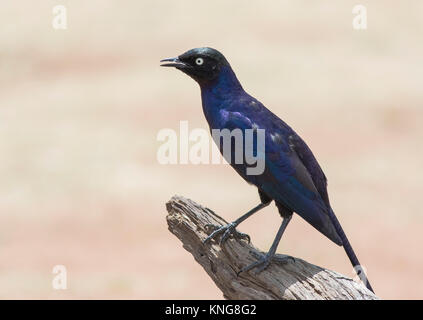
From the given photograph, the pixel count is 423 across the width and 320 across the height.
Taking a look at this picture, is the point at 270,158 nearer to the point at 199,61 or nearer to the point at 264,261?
the point at 264,261

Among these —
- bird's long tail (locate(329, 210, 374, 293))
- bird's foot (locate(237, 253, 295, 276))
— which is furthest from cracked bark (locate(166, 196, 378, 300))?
bird's long tail (locate(329, 210, 374, 293))

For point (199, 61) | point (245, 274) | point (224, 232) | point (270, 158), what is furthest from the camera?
point (199, 61)

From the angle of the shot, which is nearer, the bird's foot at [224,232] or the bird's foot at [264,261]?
the bird's foot at [264,261]

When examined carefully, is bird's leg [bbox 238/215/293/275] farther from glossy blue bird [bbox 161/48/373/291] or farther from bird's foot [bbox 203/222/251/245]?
bird's foot [bbox 203/222/251/245]

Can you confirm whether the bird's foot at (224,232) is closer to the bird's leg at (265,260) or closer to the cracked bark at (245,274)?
the cracked bark at (245,274)

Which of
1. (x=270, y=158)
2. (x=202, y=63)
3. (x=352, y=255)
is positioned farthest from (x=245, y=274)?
(x=202, y=63)

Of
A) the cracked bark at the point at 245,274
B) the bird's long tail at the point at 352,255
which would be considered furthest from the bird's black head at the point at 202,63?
the bird's long tail at the point at 352,255

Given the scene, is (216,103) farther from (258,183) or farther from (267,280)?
(267,280)
